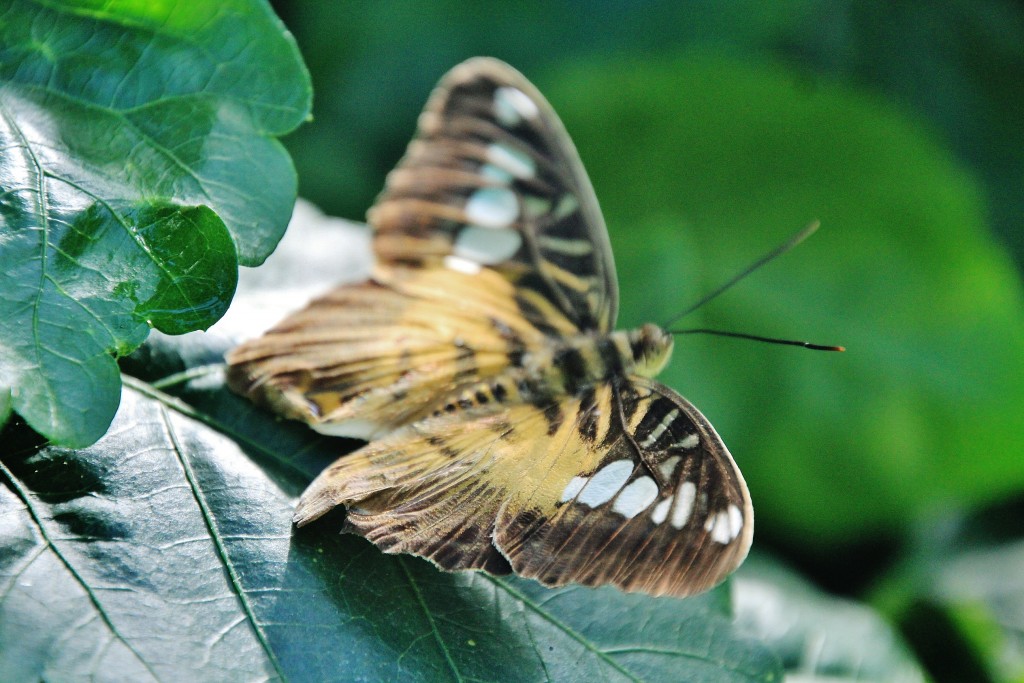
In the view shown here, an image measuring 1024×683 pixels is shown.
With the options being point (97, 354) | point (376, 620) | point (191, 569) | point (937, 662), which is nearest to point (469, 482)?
point (376, 620)

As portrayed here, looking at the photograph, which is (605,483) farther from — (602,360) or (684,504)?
(602,360)

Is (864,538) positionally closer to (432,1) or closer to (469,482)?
(469,482)

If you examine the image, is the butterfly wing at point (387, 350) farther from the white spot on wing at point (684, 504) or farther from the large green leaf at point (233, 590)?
the white spot on wing at point (684, 504)

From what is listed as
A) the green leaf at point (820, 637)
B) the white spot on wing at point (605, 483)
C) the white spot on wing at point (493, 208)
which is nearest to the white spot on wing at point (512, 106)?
the white spot on wing at point (493, 208)

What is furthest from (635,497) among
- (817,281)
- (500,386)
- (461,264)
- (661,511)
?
(817,281)

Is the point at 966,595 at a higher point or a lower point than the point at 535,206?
lower

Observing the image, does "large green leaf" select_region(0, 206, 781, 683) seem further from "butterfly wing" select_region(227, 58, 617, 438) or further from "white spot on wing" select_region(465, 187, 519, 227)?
"white spot on wing" select_region(465, 187, 519, 227)
